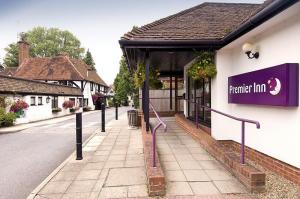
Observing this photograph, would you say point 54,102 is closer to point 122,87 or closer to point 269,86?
point 122,87

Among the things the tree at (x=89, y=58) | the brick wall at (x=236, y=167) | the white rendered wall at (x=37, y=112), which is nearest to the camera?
the brick wall at (x=236, y=167)

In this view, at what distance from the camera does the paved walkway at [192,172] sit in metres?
4.88

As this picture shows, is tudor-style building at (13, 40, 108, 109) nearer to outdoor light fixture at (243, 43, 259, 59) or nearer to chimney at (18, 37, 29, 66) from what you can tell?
chimney at (18, 37, 29, 66)

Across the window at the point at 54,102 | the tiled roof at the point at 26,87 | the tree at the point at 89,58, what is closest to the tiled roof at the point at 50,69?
the tiled roof at the point at 26,87

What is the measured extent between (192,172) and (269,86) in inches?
94.0

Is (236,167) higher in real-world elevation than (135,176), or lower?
higher

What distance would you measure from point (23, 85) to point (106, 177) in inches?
741

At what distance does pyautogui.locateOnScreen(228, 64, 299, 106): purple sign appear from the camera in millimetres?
4996

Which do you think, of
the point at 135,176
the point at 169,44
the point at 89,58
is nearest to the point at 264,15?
the point at 169,44

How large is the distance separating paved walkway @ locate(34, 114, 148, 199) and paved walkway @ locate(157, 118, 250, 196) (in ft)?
1.92

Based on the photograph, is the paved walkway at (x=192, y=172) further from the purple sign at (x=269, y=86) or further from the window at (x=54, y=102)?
the window at (x=54, y=102)

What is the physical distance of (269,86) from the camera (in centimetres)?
567

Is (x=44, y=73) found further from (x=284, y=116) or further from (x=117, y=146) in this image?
(x=284, y=116)

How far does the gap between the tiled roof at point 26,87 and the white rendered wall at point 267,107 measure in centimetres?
1587
